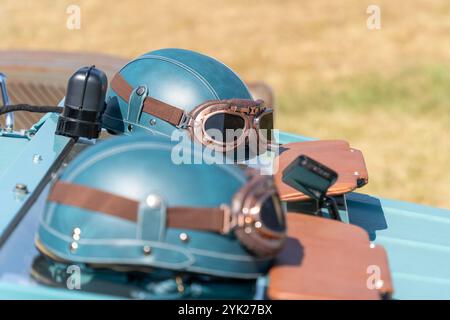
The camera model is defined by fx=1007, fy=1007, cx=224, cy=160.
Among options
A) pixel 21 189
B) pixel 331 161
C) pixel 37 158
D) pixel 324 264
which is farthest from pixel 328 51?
pixel 324 264

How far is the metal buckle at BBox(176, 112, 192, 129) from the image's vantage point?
519cm

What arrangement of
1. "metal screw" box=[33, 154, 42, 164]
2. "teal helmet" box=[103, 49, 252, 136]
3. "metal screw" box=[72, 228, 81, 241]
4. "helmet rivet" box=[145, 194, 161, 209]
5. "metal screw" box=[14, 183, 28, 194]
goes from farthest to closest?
1. "teal helmet" box=[103, 49, 252, 136]
2. "metal screw" box=[33, 154, 42, 164]
3. "metal screw" box=[14, 183, 28, 194]
4. "metal screw" box=[72, 228, 81, 241]
5. "helmet rivet" box=[145, 194, 161, 209]

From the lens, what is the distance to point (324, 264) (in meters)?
3.88

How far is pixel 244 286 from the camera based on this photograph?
394 centimetres

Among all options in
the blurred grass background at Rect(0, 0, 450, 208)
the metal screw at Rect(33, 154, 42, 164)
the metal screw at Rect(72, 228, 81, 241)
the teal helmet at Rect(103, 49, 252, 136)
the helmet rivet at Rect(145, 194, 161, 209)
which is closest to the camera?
the helmet rivet at Rect(145, 194, 161, 209)

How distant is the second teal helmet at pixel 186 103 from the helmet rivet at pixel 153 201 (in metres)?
1.43

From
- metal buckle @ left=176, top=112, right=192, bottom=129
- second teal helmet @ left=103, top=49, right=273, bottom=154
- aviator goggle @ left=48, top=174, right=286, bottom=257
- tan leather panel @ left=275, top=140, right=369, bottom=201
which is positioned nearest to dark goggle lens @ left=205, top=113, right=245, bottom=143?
second teal helmet @ left=103, top=49, right=273, bottom=154

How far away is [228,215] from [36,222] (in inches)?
36.8

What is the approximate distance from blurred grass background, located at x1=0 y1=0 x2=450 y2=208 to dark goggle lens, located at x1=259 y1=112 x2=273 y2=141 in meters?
6.49

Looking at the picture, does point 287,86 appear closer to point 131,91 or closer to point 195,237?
point 131,91

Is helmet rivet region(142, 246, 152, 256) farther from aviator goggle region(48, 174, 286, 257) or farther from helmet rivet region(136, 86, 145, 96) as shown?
helmet rivet region(136, 86, 145, 96)

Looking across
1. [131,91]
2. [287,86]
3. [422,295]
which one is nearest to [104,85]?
[131,91]

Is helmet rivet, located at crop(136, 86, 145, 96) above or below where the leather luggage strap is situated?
above

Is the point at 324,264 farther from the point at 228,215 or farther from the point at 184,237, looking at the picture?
the point at 184,237
